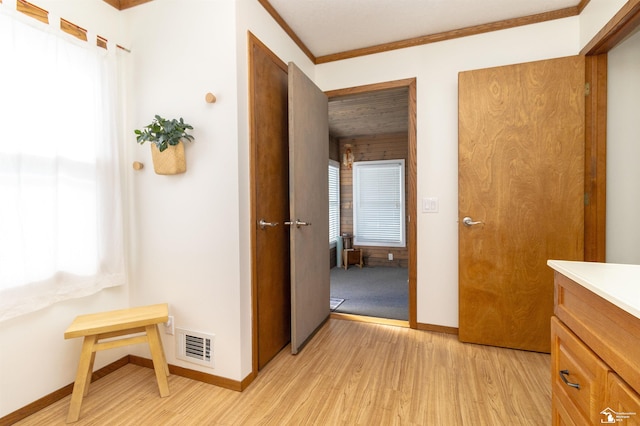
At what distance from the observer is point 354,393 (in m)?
1.76

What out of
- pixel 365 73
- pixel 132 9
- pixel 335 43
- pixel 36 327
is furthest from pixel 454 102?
pixel 36 327

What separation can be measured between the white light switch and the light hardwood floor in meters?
1.05

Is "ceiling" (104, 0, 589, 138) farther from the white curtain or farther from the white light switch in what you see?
the white light switch

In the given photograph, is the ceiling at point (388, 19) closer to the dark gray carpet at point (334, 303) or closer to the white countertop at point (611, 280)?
the white countertop at point (611, 280)

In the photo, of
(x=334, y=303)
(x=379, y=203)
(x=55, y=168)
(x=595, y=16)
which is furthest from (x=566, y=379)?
(x=379, y=203)

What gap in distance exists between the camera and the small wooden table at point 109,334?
1547 mm

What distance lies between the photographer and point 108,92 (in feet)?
6.31

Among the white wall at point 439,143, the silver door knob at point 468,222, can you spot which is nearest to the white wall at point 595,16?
the white wall at point 439,143

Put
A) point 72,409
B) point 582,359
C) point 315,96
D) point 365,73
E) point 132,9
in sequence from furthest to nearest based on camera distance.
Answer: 1. point 365,73
2. point 315,96
3. point 132,9
4. point 72,409
5. point 582,359

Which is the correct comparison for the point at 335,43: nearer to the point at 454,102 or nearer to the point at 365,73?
the point at 365,73

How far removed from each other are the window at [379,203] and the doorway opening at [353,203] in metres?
0.06

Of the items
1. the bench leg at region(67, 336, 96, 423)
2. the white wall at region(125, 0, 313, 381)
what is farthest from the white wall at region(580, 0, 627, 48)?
the bench leg at region(67, 336, 96, 423)

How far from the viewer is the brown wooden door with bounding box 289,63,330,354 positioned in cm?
212

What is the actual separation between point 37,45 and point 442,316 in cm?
314
